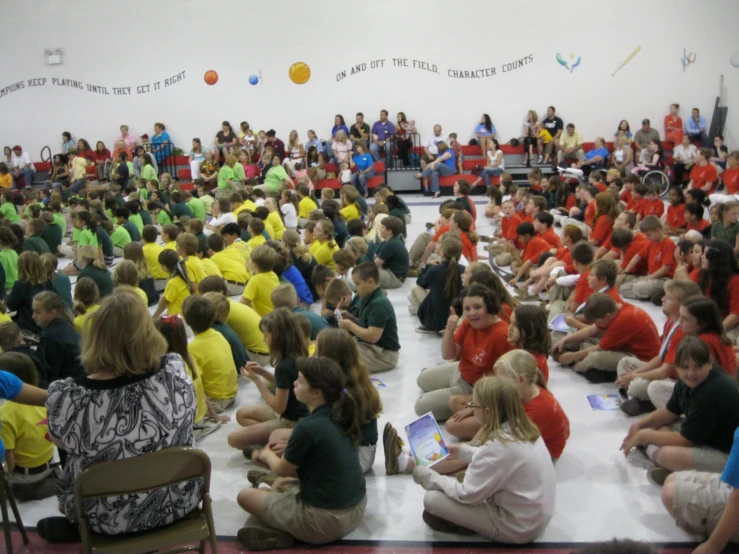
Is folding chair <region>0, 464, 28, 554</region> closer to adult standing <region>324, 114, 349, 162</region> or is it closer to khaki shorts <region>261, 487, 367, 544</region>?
khaki shorts <region>261, 487, 367, 544</region>

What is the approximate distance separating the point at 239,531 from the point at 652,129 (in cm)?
1440

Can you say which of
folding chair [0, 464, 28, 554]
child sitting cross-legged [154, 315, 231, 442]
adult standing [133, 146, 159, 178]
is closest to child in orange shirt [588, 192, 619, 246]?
child sitting cross-legged [154, 315, 231, 442]

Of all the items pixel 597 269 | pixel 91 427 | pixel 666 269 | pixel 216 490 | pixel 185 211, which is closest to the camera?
pixel 91 427

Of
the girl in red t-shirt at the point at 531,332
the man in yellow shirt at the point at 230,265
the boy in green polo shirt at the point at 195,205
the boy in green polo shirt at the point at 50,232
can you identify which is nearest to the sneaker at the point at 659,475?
the girl in red t-shirt at the point at 531,332

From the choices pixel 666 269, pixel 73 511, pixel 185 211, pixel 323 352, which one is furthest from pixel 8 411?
pixel 185 211

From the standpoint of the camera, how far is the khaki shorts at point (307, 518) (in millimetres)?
3512

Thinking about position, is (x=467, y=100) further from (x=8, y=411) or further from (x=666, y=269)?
(x=8, y=411)

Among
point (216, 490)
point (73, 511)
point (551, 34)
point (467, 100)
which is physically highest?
point (551, 34)

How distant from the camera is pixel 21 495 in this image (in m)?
4.19

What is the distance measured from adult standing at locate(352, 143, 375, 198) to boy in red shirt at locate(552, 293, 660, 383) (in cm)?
1053

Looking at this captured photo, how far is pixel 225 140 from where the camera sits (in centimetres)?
1762

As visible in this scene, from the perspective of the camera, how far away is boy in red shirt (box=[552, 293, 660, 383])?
538cm

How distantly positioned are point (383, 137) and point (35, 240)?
958 centimetres

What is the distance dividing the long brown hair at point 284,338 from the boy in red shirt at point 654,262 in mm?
4439
